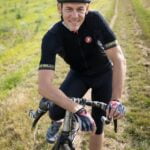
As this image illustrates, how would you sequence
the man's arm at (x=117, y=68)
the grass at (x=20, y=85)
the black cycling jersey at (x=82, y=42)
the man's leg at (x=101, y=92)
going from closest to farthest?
1. the black cycling jersey at (x=82, y=42)
2. the man's arm at (x=117, y=68)
3. the man's leg at (x=101, y=92)
4. the grass at (x=20, y=85)

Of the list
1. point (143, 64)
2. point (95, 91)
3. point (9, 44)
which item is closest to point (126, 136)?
point (95, 91)

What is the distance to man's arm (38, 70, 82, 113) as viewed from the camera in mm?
3527

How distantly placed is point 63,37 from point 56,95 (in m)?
0.85

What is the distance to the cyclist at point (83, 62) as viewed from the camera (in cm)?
367

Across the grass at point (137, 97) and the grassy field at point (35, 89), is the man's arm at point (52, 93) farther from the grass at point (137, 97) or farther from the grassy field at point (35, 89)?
the grass at point (137, 97)

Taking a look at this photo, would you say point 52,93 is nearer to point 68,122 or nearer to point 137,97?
point 68,122

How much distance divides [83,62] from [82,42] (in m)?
0.31

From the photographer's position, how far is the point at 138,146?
250 inches

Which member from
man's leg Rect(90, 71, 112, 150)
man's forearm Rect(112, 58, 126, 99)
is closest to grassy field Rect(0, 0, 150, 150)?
man's leg Rect(90, 71, 112, 150)

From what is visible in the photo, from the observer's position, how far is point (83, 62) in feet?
15.1

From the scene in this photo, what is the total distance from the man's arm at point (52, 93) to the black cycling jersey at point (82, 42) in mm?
119

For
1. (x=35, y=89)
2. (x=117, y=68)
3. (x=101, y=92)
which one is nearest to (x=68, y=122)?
(x=117, y=68)

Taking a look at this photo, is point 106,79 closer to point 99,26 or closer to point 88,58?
point 88,58

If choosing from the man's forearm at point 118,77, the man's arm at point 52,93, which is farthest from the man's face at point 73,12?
the man's forearm at point 118,77
